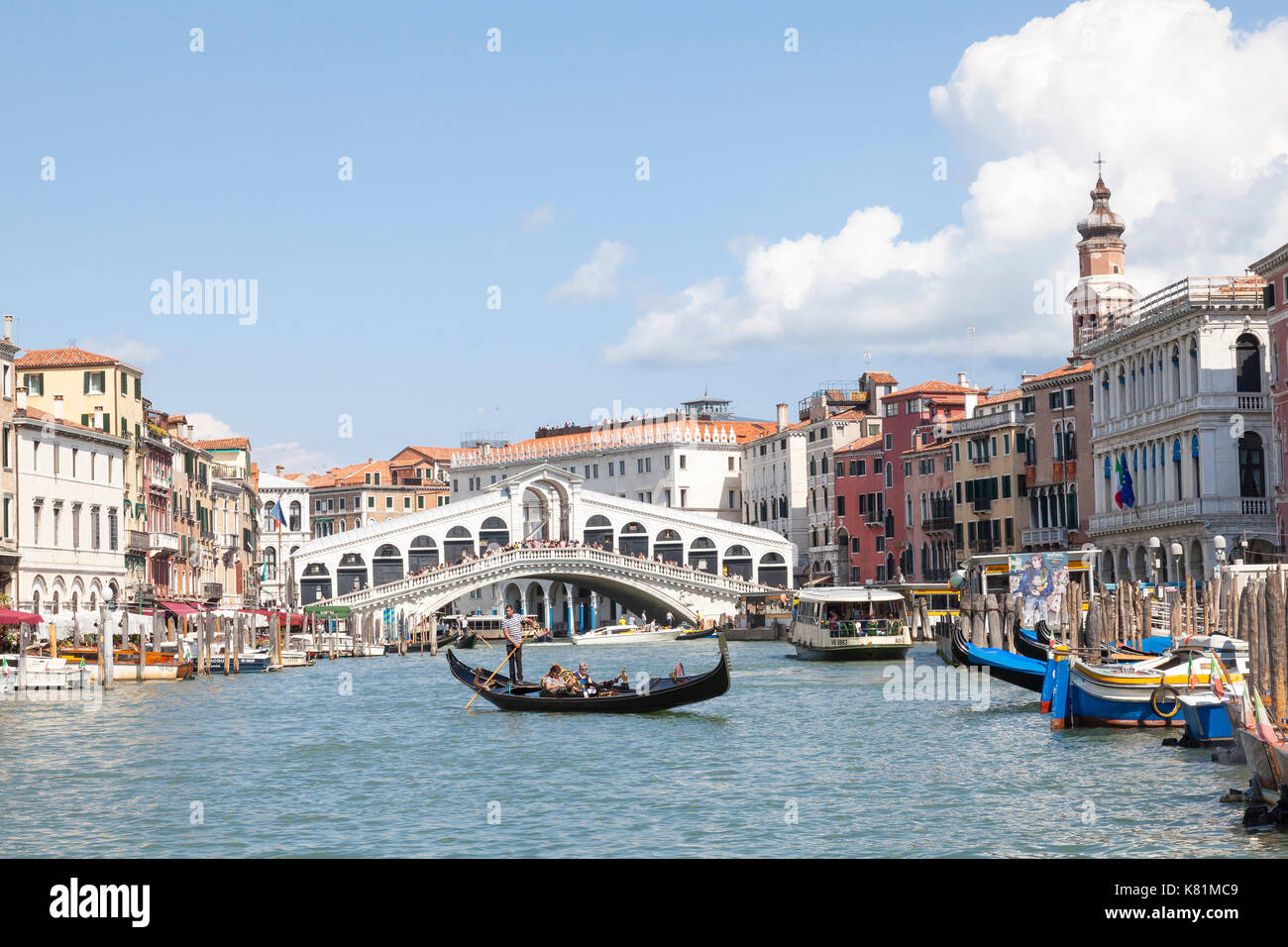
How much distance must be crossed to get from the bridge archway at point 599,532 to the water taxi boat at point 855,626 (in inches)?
1003

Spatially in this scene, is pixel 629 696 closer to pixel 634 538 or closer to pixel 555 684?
pixel 555 684

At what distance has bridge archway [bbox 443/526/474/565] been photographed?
64.7m

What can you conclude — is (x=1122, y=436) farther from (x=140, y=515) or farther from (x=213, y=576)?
(x=213, y=576)

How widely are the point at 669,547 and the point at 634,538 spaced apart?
1.39 meters

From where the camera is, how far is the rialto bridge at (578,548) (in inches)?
2271

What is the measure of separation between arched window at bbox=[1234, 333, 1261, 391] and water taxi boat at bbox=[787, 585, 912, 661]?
8929mm

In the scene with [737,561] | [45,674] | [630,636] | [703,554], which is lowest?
[45,674]

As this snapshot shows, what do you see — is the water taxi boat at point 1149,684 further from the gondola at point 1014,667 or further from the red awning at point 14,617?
the red awning at point 14,617

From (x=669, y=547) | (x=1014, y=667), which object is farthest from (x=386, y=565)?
(x=1014, y=667)

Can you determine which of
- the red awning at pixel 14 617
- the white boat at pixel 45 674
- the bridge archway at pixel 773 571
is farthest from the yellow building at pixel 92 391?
the bridge archway at pixel 773 571

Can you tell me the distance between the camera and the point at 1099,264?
56812 mm

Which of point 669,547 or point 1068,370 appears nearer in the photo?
point 1068,370
